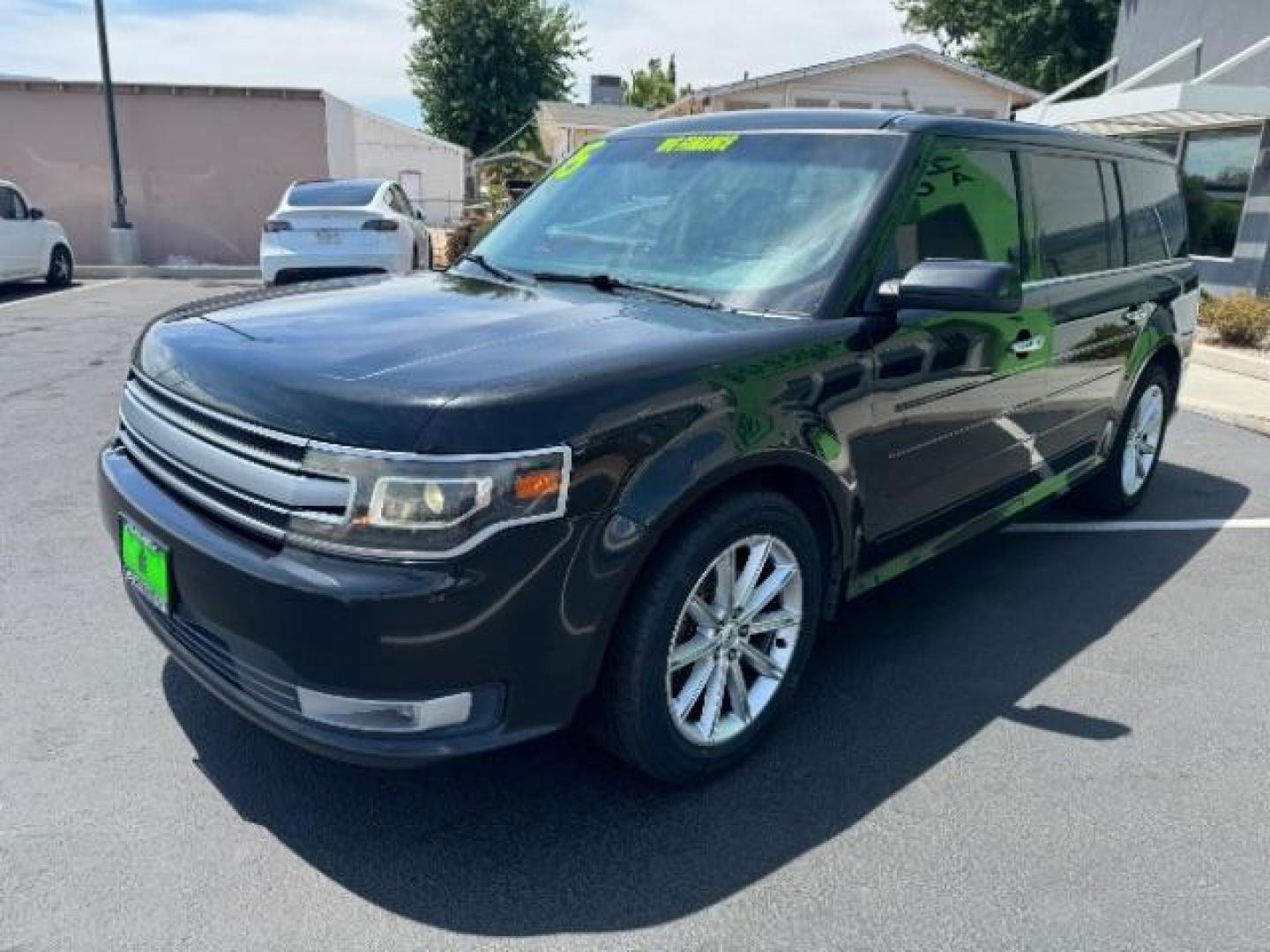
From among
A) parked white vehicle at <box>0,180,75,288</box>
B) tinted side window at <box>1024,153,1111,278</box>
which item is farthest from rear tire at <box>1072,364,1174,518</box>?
parked white vehicle at <box>0,180,75,288</box>

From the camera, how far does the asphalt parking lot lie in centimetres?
234

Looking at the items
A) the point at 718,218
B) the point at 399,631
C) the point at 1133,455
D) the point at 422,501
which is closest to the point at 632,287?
the point at 718,218

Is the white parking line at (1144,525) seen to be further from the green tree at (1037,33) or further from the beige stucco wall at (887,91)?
the green tree at (1037,33)

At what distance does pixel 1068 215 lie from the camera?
13.7 ft

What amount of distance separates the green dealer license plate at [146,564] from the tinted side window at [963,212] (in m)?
2.34

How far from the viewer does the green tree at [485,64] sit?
4425cm

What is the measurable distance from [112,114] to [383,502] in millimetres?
18561

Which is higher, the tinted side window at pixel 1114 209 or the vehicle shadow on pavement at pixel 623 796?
the tinted side window at pixel 1114 209

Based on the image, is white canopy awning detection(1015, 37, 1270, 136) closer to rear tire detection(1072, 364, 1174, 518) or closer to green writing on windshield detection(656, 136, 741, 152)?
rear tire detection(1072, 364, 1174, 518)

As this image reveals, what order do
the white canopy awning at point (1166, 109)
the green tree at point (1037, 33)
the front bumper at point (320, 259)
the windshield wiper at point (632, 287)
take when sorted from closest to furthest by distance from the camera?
1. the windshield wiper at point (632, 287)
2. the white canopy awning at point (1166, 109)
3. the front bumper at point (320, 259)
4. the green tree at point (1037, 33)

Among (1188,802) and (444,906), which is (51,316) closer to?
(444,906)

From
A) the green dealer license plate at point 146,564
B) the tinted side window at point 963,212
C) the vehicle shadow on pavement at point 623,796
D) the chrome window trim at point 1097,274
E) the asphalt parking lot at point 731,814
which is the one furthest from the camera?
the chrome window trim at point 1097,274

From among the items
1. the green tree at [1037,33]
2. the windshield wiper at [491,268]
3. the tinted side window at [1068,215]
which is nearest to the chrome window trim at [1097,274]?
the tinted side window at [1068,215]

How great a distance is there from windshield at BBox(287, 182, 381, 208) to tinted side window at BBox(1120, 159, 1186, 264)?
967 centimetres
